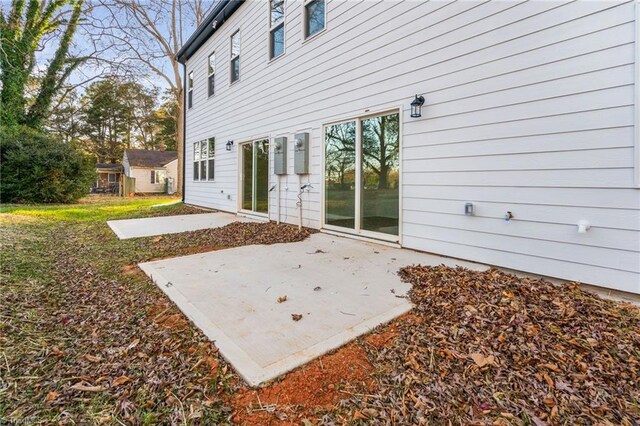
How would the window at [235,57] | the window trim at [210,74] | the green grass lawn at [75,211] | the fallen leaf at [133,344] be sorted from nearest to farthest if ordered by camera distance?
the fallen leaf at [133,344] < the window at [235,57] < the green grass lawn at [75,211] < the window trim at [210,74]

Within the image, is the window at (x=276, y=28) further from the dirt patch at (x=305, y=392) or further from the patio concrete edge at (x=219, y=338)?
A: the dirt patch at (x=305, y=392)

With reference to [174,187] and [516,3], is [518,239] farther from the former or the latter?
[174,187]

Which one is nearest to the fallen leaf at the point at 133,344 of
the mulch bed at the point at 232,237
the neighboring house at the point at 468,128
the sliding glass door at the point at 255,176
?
the mulch bed at the point at 232,237

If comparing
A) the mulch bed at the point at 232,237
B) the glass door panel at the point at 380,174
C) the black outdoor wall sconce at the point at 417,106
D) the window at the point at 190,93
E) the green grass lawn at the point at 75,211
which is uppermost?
the window at the point at 190,93

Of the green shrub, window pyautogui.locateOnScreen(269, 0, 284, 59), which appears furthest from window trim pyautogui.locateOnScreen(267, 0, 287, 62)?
the green shrub

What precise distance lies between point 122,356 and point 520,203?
3.58m

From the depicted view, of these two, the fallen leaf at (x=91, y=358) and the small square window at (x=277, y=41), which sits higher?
the small square window at (x=277, y=41)

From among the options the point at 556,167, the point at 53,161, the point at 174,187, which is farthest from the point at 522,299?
the point at 174,187

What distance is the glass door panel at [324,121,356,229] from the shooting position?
501cm

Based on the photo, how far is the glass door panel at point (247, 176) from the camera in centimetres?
768

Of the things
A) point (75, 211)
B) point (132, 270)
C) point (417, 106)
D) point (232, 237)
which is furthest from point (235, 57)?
point (75, 211)

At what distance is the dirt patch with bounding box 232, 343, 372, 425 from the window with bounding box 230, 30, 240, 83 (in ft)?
25.9

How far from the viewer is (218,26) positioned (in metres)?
8.87

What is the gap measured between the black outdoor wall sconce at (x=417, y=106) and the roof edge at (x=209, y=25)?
5.99 metres
